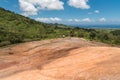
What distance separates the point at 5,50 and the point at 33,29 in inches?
2569

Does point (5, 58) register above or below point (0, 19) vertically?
below

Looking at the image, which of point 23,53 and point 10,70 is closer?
point 10,70

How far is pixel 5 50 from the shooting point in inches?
2093

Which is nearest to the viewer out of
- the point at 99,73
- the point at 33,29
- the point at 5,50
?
the point at 99,73

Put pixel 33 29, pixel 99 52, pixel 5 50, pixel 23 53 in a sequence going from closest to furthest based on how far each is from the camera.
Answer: pixel 99 52
pixel 23 53
pixel 5 50
pixel 33 29

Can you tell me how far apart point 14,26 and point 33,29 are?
8.93 metres

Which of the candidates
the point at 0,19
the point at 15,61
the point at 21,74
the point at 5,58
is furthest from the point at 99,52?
the point at 0,19

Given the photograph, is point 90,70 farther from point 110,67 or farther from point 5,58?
point 5,58

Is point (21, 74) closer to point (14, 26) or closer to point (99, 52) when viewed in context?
point (99, 52)

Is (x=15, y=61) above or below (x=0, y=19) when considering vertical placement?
below

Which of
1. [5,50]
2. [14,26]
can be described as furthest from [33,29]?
[5,50]

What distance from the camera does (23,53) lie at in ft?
160

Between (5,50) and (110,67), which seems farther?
(5,50)

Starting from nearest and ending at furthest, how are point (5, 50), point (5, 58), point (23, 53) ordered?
point (5, 58) → point (23, 53) → point (5, 50)
